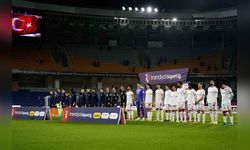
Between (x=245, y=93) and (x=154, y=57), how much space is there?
5935 cm

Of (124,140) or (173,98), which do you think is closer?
(124,140)

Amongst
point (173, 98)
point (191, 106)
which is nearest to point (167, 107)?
point (173, 98)

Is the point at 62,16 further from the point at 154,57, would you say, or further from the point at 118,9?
the point at 154,57

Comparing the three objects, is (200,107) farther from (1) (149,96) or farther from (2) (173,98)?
(1) (149,96)

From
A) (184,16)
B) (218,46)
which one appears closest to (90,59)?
(184,16)

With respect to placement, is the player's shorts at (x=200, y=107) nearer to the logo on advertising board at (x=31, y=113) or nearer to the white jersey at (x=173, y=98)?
the white jersey at (x=173, y=98)

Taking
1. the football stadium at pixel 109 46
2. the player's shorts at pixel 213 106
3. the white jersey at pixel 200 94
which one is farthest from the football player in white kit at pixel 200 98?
the football stadium at pixel 109 46

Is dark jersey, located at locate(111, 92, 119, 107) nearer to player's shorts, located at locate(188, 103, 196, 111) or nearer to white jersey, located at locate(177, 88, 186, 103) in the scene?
white jersey, located at locate(177, 88, 186, 103)

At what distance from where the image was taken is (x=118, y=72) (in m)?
56.1
